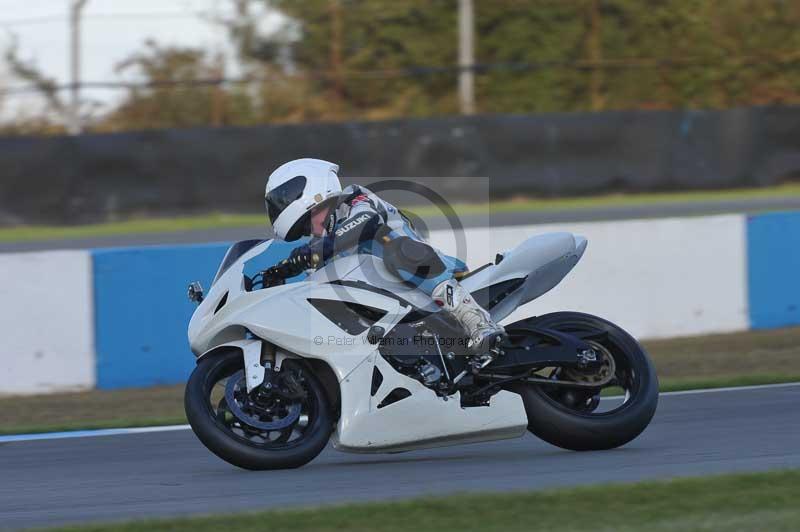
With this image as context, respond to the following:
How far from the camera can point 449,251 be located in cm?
1005

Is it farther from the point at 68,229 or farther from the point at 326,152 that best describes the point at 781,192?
the point at 68,229

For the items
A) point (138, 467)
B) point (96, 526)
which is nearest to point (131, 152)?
point (138, 467)

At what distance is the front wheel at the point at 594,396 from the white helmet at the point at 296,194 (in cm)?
121

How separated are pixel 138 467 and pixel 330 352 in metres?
1.25

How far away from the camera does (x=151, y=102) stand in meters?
20.7

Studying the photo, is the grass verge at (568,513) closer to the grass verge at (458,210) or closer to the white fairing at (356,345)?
the white fairing at (356,345)

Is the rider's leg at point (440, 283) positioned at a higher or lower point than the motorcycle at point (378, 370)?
higher

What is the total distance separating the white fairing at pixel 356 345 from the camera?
224 inches

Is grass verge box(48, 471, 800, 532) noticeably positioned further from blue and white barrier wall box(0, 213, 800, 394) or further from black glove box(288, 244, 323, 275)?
blue and white barrier wall box(0, 213, 800, 394)

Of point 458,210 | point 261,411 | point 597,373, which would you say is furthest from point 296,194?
point 458,210

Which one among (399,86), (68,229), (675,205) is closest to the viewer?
(68,229)

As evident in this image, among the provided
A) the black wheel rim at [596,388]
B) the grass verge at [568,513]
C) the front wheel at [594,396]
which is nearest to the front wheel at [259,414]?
the grass verge at [568,513]

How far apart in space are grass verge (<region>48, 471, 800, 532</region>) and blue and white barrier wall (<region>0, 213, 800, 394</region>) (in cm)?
477

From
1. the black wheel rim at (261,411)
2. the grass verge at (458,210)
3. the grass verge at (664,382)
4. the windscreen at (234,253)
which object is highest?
the windscreen at (234,253)
